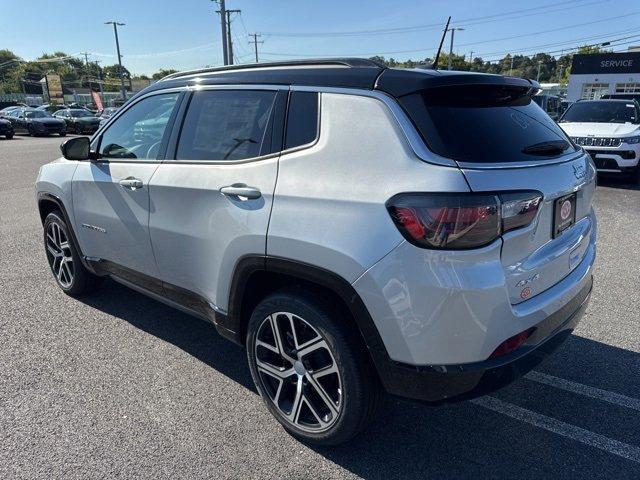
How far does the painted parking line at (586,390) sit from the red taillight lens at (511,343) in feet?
3.93

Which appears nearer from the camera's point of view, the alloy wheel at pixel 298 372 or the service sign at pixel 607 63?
the alloy wheel at pixel 298 372

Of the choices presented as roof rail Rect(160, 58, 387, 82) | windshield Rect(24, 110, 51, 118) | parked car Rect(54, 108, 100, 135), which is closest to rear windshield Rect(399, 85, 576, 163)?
roof rail Rect(160, 58, 387, 82)

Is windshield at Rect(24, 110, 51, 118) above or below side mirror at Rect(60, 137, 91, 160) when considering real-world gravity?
below

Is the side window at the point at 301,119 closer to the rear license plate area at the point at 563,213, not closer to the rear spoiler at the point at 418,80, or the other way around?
the rear spoiler at the point at 418,80

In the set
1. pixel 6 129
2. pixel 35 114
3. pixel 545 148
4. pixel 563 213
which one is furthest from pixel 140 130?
pixel 35 114

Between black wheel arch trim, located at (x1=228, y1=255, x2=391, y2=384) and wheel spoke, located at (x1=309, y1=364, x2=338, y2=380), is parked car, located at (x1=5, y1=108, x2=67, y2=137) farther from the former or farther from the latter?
wheel spoke, located at (x1=309, y1=364, x2=338, y2=380)

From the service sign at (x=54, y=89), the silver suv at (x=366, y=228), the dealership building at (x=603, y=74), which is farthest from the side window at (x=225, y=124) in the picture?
the service sign at (x=54, y=89)

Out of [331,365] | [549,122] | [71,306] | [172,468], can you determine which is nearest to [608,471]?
[331,365]

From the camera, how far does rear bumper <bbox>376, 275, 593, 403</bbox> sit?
2012mm

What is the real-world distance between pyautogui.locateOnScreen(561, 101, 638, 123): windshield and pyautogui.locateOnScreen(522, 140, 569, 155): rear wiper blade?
9796mm

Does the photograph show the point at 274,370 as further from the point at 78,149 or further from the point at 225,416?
the point at 78,149

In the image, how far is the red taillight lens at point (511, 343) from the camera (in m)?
2.03

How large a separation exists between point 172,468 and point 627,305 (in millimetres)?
3895

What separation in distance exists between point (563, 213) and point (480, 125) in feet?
1.96
